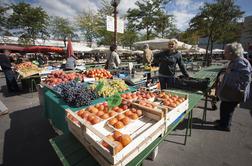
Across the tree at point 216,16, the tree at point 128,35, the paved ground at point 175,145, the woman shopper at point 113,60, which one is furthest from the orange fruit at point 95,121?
the tree at point 128,35

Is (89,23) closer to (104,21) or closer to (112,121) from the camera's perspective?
(104,21)

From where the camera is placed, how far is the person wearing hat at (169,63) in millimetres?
3479

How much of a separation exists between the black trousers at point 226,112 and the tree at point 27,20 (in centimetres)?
2311

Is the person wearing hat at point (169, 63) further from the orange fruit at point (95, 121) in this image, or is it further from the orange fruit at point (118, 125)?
the orange fruit at point (95, 121)

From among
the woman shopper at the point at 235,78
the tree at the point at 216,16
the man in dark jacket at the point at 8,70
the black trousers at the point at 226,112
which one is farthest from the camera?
the tree at the point at 216,16

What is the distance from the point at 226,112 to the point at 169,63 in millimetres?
1754

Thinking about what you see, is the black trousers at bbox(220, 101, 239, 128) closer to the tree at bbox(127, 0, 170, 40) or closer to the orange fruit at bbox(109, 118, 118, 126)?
the orange fruit at bbox(109, 118, 118, 126)

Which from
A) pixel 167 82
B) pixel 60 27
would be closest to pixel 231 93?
pixel 167 82

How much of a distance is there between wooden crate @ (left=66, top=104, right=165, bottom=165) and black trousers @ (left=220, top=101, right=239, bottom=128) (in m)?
2.46

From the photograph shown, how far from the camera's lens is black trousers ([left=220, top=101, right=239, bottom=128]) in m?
3.08

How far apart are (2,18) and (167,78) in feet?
67.8

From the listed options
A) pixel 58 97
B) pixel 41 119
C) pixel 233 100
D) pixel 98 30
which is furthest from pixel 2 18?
pixel 233 100

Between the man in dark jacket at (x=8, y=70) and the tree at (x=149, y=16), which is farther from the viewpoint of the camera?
the tree at (x=149, y=16)

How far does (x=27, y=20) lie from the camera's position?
18234 mm
